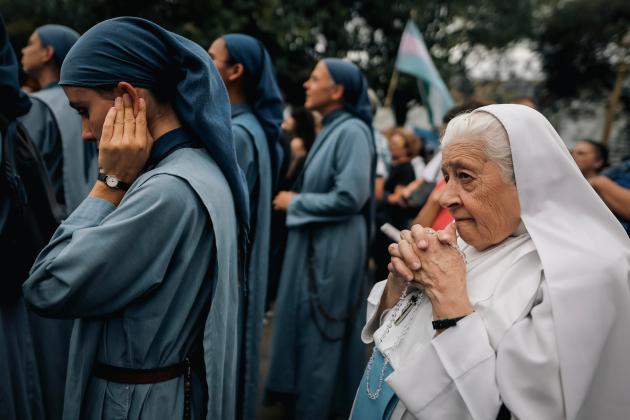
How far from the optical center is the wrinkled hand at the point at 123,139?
1.59 m

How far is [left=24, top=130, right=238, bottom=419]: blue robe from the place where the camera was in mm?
1477

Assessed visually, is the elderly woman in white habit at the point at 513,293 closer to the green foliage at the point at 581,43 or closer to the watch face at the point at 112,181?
the watch face at the point at 112,181

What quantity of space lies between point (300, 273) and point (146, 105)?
213 centimetres

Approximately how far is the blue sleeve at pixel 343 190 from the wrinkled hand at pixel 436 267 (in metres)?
1.69

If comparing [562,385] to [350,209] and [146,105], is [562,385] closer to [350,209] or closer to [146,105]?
[146,105]

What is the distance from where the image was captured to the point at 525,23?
20672 millimetres

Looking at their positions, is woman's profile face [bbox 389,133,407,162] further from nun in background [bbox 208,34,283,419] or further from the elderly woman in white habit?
the elderly woman in white habit

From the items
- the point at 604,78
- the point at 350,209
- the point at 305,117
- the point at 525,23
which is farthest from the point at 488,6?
the point at 350,209

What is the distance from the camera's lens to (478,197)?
64.4 inches

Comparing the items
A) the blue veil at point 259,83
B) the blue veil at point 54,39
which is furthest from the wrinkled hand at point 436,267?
the blue veil at point 54,39

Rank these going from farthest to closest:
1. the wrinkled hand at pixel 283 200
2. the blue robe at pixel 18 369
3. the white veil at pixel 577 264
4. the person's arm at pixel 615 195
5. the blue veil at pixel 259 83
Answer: the wrinkled hand at pixel 283 200 < the person's arm at pixel 615 195 < the blue veil at pixel 259 83 < the blue robe at pixel 18 369 < the white veil at pixel 577 264

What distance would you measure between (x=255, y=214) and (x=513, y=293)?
168 cm

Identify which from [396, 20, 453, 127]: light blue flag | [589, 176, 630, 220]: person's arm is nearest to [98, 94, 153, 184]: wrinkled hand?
[589, 176, 630, 220]: person's arm

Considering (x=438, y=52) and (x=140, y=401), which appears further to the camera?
(x=438, y=52)
